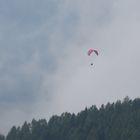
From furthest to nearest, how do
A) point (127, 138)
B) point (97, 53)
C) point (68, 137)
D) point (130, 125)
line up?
point (68, 137) → point (130, 125) → point (127, 138) → point (97, 53)

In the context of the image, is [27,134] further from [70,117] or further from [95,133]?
[95,133]

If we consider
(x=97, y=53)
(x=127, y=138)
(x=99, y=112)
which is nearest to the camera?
(x=97, y=53)

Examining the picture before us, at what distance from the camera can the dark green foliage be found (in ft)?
→ 521

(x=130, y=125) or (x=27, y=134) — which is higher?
(x=27, y=134)

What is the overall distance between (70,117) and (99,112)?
12004 mm

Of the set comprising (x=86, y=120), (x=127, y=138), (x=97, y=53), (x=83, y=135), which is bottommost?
(x=97, y=53)

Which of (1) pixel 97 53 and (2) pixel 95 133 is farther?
(2) pixel 95 133

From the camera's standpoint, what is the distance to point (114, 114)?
582 ft

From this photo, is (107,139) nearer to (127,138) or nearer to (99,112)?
(127,138)

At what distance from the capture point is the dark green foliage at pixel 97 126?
159 metres

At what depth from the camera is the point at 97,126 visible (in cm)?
17275

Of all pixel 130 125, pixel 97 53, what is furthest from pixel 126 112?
pixel 97 53

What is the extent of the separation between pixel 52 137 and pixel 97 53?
10181cm

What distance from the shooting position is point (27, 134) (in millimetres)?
193750
